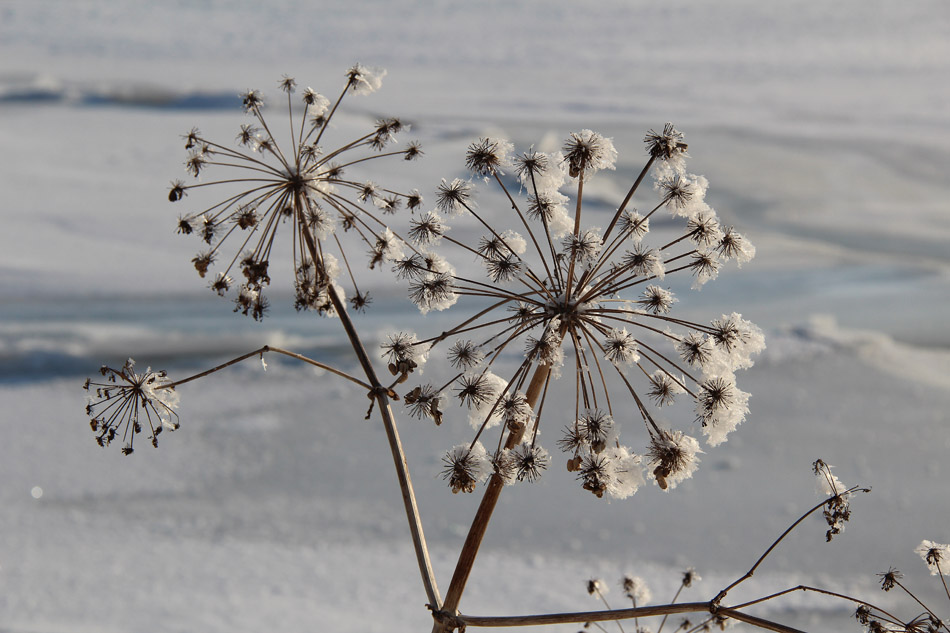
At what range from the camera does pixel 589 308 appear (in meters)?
0.73

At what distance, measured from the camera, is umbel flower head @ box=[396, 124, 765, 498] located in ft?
2.27

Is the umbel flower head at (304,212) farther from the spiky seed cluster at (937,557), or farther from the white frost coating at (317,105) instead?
the spiky seed cluster at (937,557)

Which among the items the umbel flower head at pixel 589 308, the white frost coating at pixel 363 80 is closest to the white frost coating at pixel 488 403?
the umbel flower head at pixel 589 308

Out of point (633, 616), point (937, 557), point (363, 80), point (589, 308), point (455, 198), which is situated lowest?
point (633, 616)

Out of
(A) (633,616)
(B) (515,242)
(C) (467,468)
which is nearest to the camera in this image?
(A) (633,616)

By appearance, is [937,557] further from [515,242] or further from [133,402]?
[133,402]

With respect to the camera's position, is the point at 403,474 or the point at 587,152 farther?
the point at 587,152

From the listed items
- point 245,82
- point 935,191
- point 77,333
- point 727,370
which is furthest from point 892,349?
point 245,82

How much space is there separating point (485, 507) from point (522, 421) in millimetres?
75

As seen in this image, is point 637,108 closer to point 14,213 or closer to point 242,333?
point 242,333

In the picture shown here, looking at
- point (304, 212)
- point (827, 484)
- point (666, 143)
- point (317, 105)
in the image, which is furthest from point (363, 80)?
point (827, 484)

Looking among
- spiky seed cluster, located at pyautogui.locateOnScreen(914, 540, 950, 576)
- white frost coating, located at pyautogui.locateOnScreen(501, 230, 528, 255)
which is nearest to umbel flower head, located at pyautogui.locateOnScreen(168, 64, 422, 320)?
white frost coating, located at pyautogui.locateOnScreen(501, 230, 528, 255)

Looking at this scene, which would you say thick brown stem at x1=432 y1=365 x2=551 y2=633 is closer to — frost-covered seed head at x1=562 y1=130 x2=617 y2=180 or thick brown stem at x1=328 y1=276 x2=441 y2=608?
thick brown stem at x1=328 y1=276 x2=441 y2=608

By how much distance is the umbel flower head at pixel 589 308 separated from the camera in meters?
0.69
